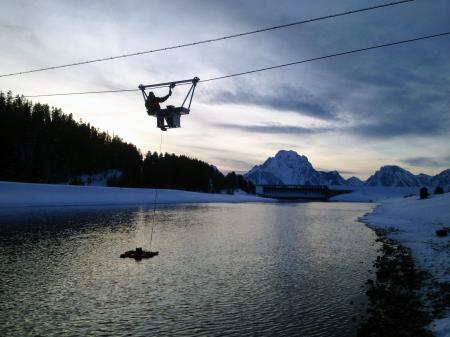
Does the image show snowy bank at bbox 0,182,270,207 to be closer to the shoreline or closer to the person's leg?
the person's leg

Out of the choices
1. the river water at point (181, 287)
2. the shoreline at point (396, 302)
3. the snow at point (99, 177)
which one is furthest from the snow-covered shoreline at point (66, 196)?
the shoreline at point (396, 302)

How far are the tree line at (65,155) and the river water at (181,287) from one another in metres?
74.2

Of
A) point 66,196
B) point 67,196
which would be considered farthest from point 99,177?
point 66,196

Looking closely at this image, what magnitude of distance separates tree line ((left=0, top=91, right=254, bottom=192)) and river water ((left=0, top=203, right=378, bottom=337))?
2920 inches

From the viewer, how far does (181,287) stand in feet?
49.0

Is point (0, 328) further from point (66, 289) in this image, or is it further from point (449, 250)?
point (449, 250)

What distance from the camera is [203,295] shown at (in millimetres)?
13898

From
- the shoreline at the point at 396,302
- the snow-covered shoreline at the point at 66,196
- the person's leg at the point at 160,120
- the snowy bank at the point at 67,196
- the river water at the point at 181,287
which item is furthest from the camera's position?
the snowy bank at the point at 67,196

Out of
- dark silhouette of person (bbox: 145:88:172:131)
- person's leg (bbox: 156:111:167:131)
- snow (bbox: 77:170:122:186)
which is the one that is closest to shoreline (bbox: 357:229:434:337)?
person's leg (bbox: 156:111:167:131)

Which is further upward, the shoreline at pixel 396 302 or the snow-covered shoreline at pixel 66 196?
the snow-covered shoreline at pixel 66 196

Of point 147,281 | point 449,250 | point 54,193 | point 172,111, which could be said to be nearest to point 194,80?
point 172,111

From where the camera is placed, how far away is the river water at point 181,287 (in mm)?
10781

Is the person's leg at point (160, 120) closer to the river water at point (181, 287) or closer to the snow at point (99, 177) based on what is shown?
the river water at point (181, 287)

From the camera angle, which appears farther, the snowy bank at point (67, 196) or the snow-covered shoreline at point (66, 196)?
the snowy bank at point (67, 196)
